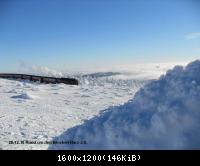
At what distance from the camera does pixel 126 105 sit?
31.5 ft

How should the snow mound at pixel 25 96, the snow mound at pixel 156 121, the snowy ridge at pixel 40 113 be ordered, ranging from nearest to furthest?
the snow mound at pixel 156 121, the snowy ridge at pixel 40 113, the snow mound at pixel 25 96

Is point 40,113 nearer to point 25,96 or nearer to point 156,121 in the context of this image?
point 25,96

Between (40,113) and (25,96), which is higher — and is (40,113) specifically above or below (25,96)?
below

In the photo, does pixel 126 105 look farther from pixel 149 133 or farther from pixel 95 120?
pixel 149 133

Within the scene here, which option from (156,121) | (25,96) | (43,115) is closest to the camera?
(156,121)

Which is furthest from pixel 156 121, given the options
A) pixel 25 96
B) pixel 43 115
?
pixel 25 96

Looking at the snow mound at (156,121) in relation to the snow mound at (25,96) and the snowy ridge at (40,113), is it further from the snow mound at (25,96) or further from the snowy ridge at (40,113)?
the snow mound at (25,96)

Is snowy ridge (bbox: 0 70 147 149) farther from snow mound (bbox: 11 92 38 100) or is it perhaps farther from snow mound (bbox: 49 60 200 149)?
snow mound (bbox: 49 60 200 149)

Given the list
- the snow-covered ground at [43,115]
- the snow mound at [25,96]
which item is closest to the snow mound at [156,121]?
the snow-covered ground at [43,115]

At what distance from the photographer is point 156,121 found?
25.8 feet

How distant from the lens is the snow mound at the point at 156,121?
24.7 ft

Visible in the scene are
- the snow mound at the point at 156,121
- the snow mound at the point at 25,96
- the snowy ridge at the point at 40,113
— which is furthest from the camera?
the snow mound at the point at 25,96
